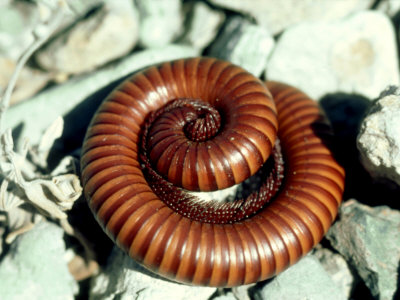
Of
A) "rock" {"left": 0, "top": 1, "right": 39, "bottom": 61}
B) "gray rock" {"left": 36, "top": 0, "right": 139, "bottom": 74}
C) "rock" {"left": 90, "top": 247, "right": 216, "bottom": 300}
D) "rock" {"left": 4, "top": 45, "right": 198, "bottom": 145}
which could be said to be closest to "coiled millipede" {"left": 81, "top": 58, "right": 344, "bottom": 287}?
"rock" {"left": 90, "top": 247, "right": 216, "bottom": 300}

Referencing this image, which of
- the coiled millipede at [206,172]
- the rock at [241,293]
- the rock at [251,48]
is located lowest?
the rock at [241,293]

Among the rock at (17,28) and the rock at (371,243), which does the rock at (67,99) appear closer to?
the rock at (17,28)

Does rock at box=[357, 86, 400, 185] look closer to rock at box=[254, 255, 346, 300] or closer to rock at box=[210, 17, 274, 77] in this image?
rock at box=[254, 255, 346, 300]

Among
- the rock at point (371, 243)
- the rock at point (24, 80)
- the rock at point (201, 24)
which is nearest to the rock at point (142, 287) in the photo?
the rock at point (371, 243)

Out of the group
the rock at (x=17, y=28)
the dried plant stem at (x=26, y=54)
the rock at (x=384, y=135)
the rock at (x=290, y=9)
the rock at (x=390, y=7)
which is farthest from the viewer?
the rock at (x=17, y=28)

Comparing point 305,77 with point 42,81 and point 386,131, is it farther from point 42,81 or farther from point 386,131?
point 42,81

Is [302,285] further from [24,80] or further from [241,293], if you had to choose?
[24,80]
